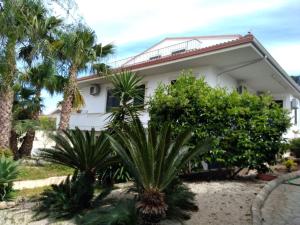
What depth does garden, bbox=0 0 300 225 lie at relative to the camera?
457 cm

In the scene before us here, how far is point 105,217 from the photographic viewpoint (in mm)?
5168

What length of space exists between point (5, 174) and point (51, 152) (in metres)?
2.37

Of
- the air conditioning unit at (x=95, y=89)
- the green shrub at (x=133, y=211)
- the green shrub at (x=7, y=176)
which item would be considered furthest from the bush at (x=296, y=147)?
the green shrub at (x=7, y=176)

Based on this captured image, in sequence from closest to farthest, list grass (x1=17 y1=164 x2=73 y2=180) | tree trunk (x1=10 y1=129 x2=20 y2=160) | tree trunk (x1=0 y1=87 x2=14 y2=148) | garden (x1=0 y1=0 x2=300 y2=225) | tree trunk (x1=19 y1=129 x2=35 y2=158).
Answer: garden (x1=0 y1=0 x2=300 y2=225) < grass (x1=17 y1=164 x2=73 y2=180) < tree trunk (x1=0 y1=87 x2=14 y2=148) < tree trunk (x1=10 y1=129 x2=20 y2=160) < tree trunk (x1=19 y1=129 x2=35 y2=158)

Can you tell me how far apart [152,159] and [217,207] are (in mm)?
1972

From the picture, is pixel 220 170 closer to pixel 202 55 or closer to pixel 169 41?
pixel 202 55

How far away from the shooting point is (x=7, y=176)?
8078mm

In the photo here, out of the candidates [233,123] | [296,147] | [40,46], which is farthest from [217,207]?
[296,147]

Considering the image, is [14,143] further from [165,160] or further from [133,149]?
[165,160]

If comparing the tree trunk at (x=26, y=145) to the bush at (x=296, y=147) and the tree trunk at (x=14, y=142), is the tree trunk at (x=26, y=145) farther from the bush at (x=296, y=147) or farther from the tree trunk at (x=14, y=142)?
the bush at (x=296, y=147)

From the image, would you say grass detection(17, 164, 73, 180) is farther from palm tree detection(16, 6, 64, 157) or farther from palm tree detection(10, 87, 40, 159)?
palm tree detection(16, 6, 64, 157)

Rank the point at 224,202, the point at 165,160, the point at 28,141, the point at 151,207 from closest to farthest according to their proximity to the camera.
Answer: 1. the point at 151,207
2. the point at 165,160
3. the point at 224,202
4. the point at 28,141

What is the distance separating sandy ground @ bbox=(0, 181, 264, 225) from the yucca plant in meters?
1.12

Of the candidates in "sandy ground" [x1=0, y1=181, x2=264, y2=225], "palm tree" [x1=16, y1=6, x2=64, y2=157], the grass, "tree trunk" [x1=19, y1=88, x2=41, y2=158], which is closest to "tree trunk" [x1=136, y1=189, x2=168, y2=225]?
"sandy ground" [x1=0, y1=181, x2=264, y2=225]
